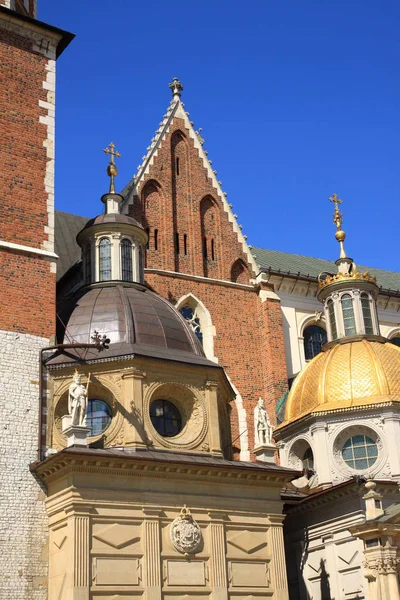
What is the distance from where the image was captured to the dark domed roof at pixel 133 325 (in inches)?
815

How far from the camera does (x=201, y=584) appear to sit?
60.5 ft

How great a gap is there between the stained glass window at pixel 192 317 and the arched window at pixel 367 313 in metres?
5.25

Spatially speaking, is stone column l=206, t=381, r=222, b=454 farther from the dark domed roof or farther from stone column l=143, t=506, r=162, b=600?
stone column l=143, t=506, r=162, b=600

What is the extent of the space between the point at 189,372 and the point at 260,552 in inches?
172

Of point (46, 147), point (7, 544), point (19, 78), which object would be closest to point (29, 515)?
point (7, 544)

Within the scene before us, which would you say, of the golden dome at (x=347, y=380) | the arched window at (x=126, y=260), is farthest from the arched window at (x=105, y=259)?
the golden dome at (x=347, y=380)

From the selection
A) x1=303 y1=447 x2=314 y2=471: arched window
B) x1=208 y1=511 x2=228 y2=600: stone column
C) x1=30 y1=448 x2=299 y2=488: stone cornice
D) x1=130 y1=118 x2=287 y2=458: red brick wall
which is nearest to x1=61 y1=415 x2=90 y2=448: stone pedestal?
x1=30 y1=448 x2=299 y2=488: stone cornice

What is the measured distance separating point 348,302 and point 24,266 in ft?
39.2

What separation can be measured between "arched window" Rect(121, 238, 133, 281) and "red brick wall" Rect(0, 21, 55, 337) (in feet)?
10.7

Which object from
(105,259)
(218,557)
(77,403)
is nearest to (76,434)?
(77,403)

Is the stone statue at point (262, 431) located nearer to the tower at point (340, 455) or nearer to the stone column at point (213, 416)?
the stone column at point (213, 416)

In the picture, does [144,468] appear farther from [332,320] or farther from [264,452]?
[332,320]

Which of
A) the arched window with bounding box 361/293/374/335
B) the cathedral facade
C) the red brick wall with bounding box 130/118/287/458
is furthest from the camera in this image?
the arched window with bounding box 361/293/374/335

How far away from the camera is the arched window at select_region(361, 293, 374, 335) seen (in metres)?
28.0
